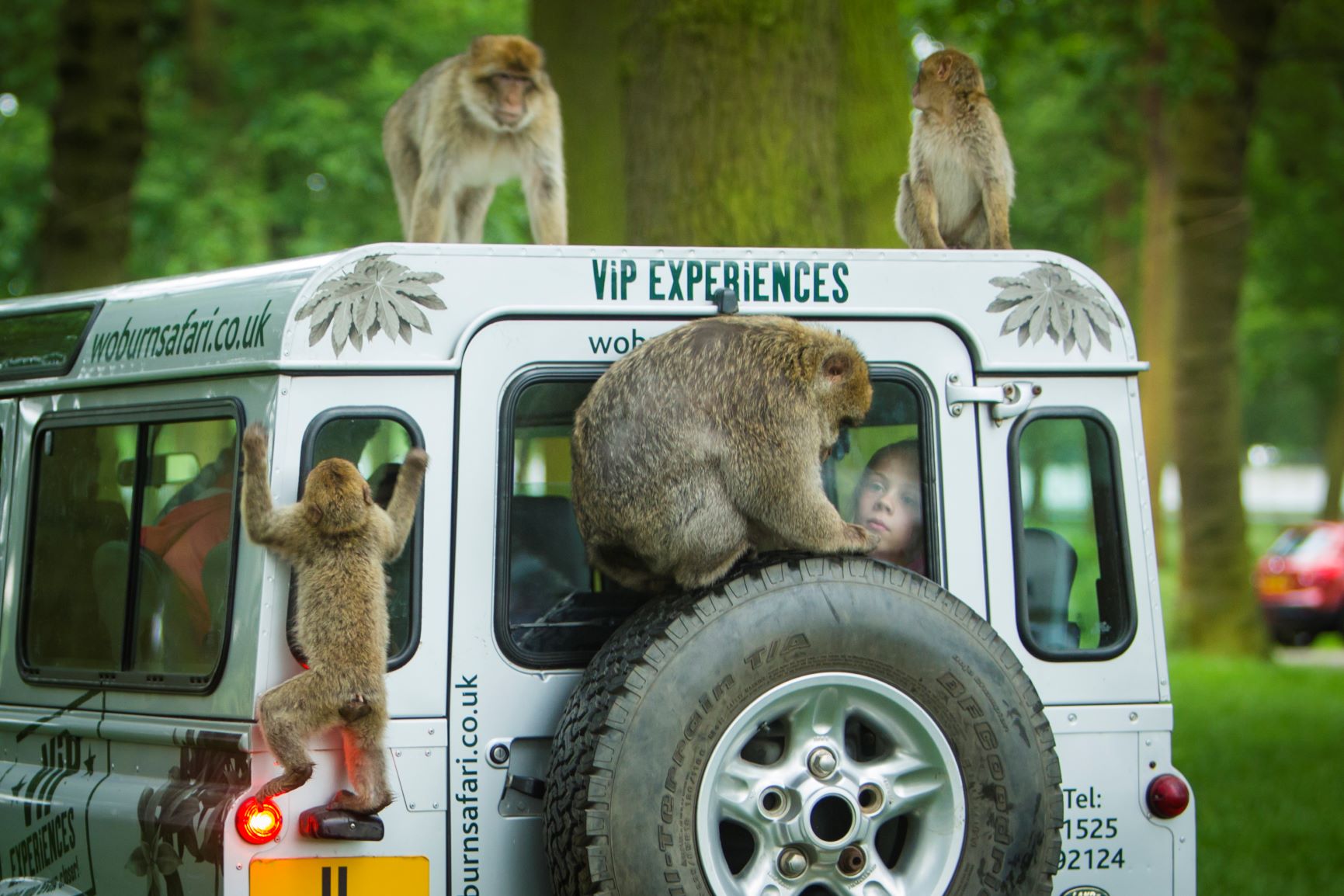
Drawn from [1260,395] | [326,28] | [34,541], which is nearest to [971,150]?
[34,541]

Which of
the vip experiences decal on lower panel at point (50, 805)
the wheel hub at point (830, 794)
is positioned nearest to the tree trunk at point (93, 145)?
the vip experiences decal on lower panel at point (50, 805)

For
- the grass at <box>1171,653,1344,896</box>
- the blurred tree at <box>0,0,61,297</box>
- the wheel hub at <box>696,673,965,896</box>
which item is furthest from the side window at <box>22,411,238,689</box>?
the blurred tree at <box>0,0,61,297</box>

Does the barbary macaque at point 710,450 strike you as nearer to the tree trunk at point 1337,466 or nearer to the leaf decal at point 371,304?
the leaf decal at point 371,304

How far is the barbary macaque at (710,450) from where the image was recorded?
13.3 feet

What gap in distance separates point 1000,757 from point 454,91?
4281 millimetres

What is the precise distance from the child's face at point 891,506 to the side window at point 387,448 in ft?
4.04

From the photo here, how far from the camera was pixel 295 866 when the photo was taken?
3.85m

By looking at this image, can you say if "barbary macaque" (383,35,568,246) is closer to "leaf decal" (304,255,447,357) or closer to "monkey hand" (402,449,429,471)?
"leaf decal" (304,255,447,357)

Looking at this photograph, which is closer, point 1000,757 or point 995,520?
point 1000,757

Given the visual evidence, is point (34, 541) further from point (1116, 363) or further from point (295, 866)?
point (1116, 363)

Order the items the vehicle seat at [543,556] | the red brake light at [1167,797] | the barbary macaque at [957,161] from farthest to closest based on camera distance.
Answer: the barbary macaque at [957,161], the red brake light at [1167,797], the vehicle seat at [543,556]

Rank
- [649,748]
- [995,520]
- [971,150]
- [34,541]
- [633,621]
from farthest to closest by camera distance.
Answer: [971,150], [34,541], [995,520], [633,621], [649,748]

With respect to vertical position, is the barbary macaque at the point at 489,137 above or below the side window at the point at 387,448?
above

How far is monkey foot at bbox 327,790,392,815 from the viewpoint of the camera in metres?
3.87
